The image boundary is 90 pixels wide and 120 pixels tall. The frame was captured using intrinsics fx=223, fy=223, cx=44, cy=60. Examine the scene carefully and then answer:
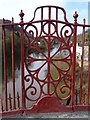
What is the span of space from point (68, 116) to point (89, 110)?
13.2 inches

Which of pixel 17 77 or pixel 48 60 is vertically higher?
pixel 48 60

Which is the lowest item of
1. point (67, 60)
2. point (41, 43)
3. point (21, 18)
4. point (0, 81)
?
point (0, 81)

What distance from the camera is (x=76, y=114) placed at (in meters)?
2.92

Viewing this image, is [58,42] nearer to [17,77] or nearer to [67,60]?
[67,60]

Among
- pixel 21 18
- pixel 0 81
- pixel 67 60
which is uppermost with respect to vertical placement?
pixel 21 18

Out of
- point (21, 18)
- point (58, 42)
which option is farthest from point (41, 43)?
point (21, 18)

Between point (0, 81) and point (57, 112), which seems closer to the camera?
point (57, 112)

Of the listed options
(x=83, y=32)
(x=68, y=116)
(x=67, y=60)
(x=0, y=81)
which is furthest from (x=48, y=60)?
(x=0, y=81)

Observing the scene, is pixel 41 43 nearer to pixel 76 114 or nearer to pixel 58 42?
pixel 58 42

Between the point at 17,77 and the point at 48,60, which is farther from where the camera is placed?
the point at 17,77

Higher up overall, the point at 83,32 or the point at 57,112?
the point at 83,32

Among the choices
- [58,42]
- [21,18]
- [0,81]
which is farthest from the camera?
[0,81]

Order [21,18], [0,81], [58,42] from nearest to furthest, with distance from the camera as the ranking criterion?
[21,18] < [58,42] < [0,81]

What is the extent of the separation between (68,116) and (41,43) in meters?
1.03
